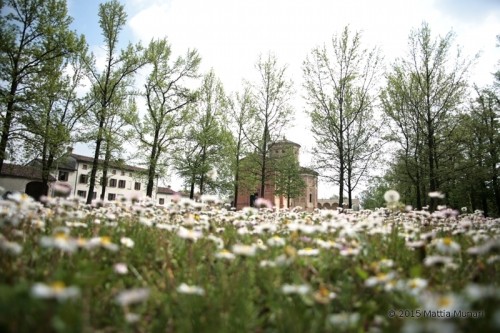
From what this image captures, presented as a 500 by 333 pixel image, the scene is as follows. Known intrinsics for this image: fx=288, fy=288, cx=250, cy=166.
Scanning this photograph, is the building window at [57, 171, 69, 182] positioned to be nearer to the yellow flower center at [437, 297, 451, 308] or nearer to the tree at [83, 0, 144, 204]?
the tree at [83, 0, 144, 204]

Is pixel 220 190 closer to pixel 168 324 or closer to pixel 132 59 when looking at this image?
pixel 132 59

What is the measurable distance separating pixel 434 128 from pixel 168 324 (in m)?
18.1

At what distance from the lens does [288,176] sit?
2542 centimetres

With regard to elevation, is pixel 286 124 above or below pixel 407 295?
above

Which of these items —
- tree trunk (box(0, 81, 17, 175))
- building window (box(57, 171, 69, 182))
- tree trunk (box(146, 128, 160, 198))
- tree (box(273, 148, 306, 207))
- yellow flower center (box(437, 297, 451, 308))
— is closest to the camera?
yellow flower center (box(437, 297, 451, 308))

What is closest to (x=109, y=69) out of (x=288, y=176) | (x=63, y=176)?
(x=288, y=176)

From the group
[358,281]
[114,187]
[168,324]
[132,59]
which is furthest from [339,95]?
[114,187]

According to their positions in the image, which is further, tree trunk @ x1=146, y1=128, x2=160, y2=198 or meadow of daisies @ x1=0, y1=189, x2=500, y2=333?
tree trunk @ x1=146, y1=128, x2=160, y2=198

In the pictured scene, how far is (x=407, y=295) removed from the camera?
89.4 inches

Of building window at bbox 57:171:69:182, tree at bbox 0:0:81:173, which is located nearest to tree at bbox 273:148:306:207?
tree at bbox 0:0:81:173

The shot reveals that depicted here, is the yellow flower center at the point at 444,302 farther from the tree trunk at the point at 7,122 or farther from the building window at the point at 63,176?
the building window at the point at 63,176

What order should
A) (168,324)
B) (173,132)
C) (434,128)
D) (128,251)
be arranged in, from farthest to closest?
(173,132) → (434,128) → (128,251) → (168,324)

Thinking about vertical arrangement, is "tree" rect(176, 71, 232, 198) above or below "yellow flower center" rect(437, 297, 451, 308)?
above

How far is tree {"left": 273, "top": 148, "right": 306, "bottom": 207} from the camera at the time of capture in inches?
958
